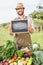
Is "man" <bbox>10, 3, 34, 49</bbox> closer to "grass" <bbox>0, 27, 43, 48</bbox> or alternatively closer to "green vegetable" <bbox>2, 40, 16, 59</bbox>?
"grass" <bbox>0, 27, 43, 48</bbox>

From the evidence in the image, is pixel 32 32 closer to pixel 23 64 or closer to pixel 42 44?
pixel 42 44

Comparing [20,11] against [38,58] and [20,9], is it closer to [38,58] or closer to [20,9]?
[20,9]

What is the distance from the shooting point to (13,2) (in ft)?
13.7

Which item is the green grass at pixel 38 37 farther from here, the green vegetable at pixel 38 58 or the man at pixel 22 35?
the green vegetable at pixel 38 58

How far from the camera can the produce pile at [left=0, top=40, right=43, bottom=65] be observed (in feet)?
10.5

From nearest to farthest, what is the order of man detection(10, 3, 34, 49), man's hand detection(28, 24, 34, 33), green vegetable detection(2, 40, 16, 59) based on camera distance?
green vegetable detection(2, 40, 16, 59), man's hand detection(28, 24, 34, 33), man detection(10, 3, 34, 49)

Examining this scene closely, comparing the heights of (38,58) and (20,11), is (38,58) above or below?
below

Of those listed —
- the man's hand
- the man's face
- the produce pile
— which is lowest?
the produce pile

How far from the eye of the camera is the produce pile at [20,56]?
3203 mm

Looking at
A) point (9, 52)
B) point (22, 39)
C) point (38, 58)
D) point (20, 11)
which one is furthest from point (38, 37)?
point (38, 58)

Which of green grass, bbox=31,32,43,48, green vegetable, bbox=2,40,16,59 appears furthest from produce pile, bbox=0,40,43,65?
green grass, bbox=31,32,43,48

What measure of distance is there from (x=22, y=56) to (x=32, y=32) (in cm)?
67

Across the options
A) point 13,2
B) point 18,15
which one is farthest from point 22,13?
point 13,2

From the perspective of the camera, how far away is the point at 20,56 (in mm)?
3324
